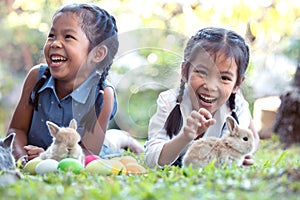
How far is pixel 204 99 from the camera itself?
10.7ft

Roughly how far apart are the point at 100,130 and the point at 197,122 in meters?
0.83

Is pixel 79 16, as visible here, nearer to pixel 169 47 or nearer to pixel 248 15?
pixel 169 47

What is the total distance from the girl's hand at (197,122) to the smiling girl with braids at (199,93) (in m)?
0.08

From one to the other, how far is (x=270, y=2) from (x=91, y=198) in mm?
7147

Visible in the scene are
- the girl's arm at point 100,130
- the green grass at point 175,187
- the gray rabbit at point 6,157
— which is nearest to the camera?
the green grass at point 175,187

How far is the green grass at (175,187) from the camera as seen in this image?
80.8 inches

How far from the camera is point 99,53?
365 centimetres

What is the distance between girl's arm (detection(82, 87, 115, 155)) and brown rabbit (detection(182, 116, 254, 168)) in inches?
25.2

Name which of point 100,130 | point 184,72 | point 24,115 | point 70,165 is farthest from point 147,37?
point 24,115

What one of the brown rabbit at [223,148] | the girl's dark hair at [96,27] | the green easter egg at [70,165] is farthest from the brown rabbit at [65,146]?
the brown rabbit at [223,148]

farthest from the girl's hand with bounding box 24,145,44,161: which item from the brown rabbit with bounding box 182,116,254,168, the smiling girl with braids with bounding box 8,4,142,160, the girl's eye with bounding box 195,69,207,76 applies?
the girl's eye with bounding box 195,69,207,76

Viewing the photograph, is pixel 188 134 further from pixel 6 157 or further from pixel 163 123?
pixel 6 157

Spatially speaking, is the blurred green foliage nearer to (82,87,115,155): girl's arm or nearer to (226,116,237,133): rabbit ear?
(82,87,115,155): girl's arm

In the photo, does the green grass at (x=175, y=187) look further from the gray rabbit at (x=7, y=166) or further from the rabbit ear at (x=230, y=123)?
the rabbit ear at (x=230, y=123)
